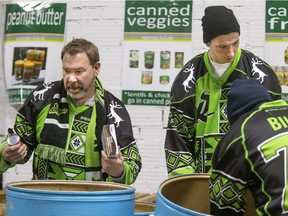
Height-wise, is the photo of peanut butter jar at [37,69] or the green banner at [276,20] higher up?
the green banner at [276,20]

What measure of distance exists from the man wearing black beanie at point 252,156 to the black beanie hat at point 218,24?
689 millimetres

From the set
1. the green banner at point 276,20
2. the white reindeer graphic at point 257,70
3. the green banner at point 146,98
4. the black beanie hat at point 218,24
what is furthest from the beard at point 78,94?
the green banner at point 276,20

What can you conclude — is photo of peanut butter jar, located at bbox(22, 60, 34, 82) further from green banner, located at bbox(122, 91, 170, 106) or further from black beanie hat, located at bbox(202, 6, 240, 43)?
black beanie hat, located at bbox(202, 6, 240, 43)

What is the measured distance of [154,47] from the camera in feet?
10.8

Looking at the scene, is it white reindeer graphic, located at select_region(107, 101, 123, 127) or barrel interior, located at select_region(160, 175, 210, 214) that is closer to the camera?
barrel interior, located at select_region(160, 175, 210, 214)

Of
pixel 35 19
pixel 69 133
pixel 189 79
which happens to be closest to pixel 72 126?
pixel 69 133

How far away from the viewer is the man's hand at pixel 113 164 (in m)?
1.68

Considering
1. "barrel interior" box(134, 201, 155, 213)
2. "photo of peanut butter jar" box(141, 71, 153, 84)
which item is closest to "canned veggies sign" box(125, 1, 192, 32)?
"photo of peanut butter jar" box(141, 71, 153, 84)

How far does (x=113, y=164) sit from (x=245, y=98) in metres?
0.58

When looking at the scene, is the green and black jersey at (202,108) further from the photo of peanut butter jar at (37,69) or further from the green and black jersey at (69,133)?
the photo of peanut butter jar at (37,69)

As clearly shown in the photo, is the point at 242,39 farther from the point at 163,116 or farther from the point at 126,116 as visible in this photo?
the point at 126,116

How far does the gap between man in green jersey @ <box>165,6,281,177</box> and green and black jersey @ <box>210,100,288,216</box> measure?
0.69 metres

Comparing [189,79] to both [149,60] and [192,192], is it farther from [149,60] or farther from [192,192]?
[149,60]

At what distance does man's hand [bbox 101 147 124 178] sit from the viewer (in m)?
1.68
